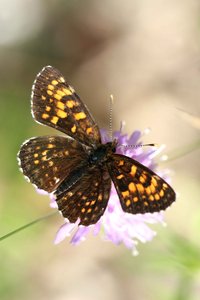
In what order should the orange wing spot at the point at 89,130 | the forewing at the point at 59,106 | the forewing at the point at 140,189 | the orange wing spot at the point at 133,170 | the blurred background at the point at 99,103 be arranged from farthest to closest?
the blurred background at the point at 99,103, the orange wing spot at the point at 89,130, the forewing at the point at 59,106, the orange wing spot at the point at 133,170, the forewing at the point at 140,189

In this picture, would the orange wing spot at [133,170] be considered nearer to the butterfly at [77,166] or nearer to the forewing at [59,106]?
the butterfly at [77,166]

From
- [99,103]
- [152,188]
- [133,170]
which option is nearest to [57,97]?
[133,170]

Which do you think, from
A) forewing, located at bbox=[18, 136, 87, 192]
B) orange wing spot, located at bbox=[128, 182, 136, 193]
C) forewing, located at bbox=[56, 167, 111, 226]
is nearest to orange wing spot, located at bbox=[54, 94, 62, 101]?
forewing, located at bbox=[18, 136, 87, 192]

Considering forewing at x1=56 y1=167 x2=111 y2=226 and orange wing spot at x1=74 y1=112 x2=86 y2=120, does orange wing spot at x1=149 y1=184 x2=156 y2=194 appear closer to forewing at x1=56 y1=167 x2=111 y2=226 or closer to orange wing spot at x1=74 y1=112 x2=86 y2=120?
forewing at x1=56 y1=167 x2=111 y2=226

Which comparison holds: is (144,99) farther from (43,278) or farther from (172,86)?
(43,278)

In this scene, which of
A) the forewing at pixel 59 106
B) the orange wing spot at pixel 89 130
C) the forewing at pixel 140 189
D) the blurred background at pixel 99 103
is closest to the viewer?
the forewing at pixel 140 189

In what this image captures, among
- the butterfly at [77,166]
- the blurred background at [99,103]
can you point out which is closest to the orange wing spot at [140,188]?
the butterfly at [77,166]

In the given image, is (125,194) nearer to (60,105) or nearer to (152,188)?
(152,188)
